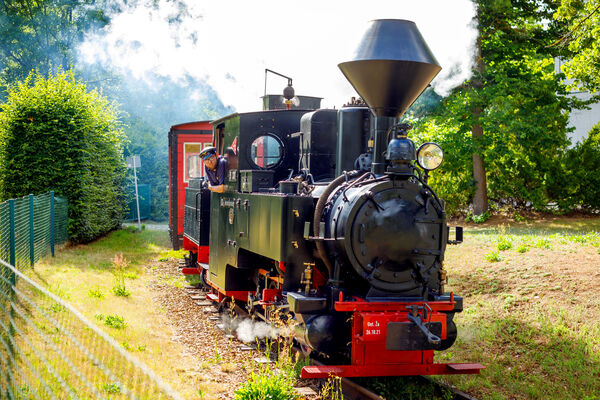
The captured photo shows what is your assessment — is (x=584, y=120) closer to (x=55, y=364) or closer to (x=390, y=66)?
(x=390, y=66)

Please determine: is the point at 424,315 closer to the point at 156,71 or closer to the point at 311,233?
the point at 311,233

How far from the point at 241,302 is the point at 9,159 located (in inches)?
350

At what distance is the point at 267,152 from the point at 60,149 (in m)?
9.37

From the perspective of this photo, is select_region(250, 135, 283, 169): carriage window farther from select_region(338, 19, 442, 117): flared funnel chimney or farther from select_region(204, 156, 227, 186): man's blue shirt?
select_region(338, 19, 442, 117): flared funnel chimney

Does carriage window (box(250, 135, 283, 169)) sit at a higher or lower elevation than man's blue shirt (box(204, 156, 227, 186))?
higher

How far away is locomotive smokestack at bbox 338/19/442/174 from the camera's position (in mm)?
5734

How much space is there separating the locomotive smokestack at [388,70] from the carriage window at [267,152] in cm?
188

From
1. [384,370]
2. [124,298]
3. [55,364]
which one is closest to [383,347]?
[384,370]

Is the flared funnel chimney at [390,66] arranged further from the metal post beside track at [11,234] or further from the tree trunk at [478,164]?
the tree trunk at [478,164]

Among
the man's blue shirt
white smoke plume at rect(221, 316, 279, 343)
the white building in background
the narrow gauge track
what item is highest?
the white building in background

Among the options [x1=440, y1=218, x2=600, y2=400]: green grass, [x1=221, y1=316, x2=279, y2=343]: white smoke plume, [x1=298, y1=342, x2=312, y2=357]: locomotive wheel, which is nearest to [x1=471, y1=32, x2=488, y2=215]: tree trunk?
[x1=440, y1=218, x2=600, y2=400]: green grass

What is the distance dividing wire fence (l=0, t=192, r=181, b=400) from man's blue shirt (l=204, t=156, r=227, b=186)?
8.77 feet

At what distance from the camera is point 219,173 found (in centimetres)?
843

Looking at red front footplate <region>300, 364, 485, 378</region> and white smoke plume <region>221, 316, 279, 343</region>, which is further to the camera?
white smoke plume <region>221, 316, 279, 343</region>
